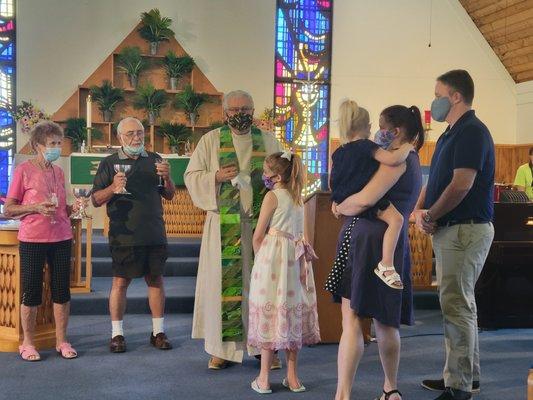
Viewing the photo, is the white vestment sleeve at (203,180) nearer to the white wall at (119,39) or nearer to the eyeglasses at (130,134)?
the eyeglasses at (130,134)

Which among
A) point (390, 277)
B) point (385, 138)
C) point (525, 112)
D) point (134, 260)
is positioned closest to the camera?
point (390, 277)

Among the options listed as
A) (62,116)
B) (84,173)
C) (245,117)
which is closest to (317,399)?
(245,117)

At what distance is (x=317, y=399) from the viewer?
3291mm

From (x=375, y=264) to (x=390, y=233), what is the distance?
15cm

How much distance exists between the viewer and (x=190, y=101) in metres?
8.96

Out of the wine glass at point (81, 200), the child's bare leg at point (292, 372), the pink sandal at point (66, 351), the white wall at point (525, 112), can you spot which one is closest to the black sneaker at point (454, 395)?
the child's bare leg at point (292, 372)

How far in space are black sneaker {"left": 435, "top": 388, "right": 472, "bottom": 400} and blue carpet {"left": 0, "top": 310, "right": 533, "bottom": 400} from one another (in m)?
0.17

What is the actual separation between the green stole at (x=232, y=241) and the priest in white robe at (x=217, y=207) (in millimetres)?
22

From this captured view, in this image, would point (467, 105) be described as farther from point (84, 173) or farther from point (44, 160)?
point (84, 173)

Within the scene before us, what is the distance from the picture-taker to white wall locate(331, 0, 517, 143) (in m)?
10.0

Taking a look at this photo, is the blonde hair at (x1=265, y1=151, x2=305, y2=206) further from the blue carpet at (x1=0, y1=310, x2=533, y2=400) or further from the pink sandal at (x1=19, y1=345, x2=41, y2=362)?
the pink sandal at (x1=19, y1=345, x2=41, y2=362)

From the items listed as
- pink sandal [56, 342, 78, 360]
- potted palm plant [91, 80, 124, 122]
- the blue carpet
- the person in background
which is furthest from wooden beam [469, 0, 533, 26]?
pink sandal [56, 342, 78, 360]

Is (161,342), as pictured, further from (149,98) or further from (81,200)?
(149,98)

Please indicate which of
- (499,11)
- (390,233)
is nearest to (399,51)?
(499,11)
